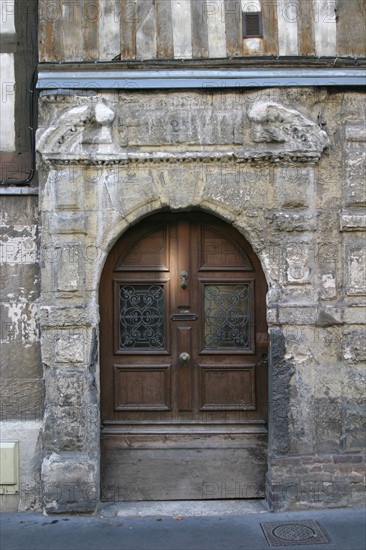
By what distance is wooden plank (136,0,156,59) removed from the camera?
17.7 ft

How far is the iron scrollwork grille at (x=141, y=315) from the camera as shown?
5.64 m

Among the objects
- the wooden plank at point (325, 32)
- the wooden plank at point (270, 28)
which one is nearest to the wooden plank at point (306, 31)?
the wooden plank at point (325, 32)

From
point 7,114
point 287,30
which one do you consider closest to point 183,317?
point 7,114

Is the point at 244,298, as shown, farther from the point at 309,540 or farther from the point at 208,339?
the point at 309,540

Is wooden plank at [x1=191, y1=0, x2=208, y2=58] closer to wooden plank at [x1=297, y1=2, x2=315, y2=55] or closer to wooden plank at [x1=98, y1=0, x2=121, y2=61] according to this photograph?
wooden plank at [x1=98, y1=0, x2=121, y2=61]

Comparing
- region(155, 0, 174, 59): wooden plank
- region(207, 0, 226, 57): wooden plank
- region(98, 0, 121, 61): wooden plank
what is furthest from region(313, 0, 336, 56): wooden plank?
region(98, 0, 121, 61): wooden plank

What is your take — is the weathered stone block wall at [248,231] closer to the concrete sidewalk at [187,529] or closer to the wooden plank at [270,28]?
the concrete sidewalk at [187,529]

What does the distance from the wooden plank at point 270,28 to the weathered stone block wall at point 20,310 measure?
241 cm

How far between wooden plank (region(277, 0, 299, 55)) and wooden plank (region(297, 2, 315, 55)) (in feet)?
0.12

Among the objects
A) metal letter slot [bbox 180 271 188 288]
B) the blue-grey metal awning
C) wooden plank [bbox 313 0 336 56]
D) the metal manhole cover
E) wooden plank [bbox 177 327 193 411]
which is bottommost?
the metal manhole cover

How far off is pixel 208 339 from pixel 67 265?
4.62 ft

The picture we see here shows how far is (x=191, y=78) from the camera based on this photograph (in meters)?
5.37

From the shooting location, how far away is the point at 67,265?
5.34 meters

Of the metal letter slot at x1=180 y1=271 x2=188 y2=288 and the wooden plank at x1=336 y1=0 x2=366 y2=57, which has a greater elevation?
the wooden plank at x1=336 y1=0 x2=366 y2=57
